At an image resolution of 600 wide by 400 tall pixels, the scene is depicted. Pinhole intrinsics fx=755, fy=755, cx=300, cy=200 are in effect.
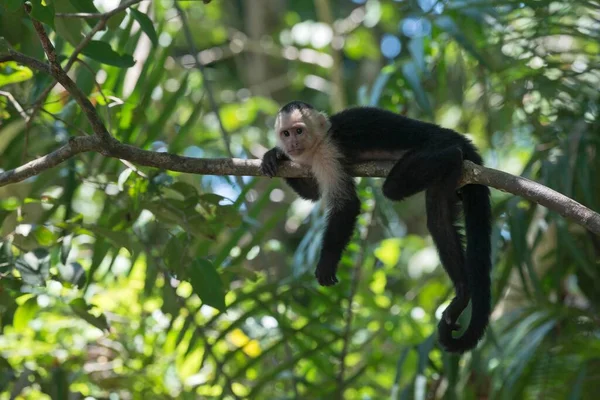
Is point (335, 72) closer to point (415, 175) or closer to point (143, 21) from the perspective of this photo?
point (415, 175)

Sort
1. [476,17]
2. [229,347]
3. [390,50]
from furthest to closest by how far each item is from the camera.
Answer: [390,50] < [229,347] < [476,17]

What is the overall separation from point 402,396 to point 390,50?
654cm

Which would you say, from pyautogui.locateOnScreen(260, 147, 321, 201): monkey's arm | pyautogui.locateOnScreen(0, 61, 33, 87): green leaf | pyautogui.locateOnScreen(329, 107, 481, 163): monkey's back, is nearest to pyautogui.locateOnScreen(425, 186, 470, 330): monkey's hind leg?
pyautogui.locateOnScreen(329, 107, 481, 163): monkey's back

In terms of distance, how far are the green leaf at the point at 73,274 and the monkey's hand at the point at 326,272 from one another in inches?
42.1

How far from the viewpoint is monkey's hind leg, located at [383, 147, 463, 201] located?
3182 mm

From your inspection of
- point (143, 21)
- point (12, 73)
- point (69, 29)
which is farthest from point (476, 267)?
point (12, 73)

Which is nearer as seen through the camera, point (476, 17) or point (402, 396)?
point (402, 396)

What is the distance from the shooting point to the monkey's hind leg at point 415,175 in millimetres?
3182

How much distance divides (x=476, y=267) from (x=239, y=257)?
1.13 metres

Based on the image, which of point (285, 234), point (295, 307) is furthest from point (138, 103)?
point (285, 234)

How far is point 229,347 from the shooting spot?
502cm

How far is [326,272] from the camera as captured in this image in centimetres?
348

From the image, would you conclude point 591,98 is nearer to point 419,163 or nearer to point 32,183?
point 419,163

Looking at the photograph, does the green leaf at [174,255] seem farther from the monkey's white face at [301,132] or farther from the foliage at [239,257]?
the monkey's white face at [301,132]
